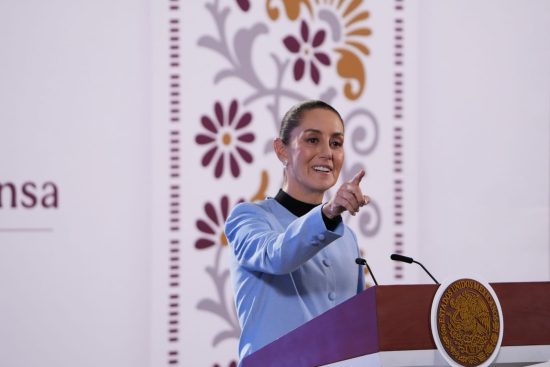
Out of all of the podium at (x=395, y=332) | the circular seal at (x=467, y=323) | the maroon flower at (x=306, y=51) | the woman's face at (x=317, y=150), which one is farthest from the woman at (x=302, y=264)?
the maroon flower at (x=306, y=51)

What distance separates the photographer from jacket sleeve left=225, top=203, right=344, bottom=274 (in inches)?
62.4

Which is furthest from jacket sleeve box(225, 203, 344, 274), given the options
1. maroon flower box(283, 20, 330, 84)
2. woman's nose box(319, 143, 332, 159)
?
maroon flower box(283, 20, 330, 84)

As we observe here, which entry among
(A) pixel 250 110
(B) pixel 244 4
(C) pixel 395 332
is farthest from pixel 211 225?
(C) pixel 395 332

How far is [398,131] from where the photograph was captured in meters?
3.38

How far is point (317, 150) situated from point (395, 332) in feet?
2.63

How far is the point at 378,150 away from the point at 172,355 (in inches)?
48.2

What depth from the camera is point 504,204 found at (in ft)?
11.4

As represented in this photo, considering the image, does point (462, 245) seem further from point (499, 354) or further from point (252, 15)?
point (499, 354)

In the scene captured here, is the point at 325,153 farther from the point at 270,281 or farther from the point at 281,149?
the point at 270,281

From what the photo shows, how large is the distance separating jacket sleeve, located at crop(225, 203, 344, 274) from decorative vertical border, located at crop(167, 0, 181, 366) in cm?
118

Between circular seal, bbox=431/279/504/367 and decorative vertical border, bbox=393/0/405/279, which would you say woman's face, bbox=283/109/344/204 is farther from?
decorative vertical border, bbox=393/0/405/279

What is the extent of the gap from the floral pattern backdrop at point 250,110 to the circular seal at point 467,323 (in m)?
1.87

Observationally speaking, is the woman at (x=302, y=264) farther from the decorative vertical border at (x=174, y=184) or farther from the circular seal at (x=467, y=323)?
the decorative vertical border at (x=174, y=184)

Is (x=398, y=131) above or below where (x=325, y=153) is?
above
